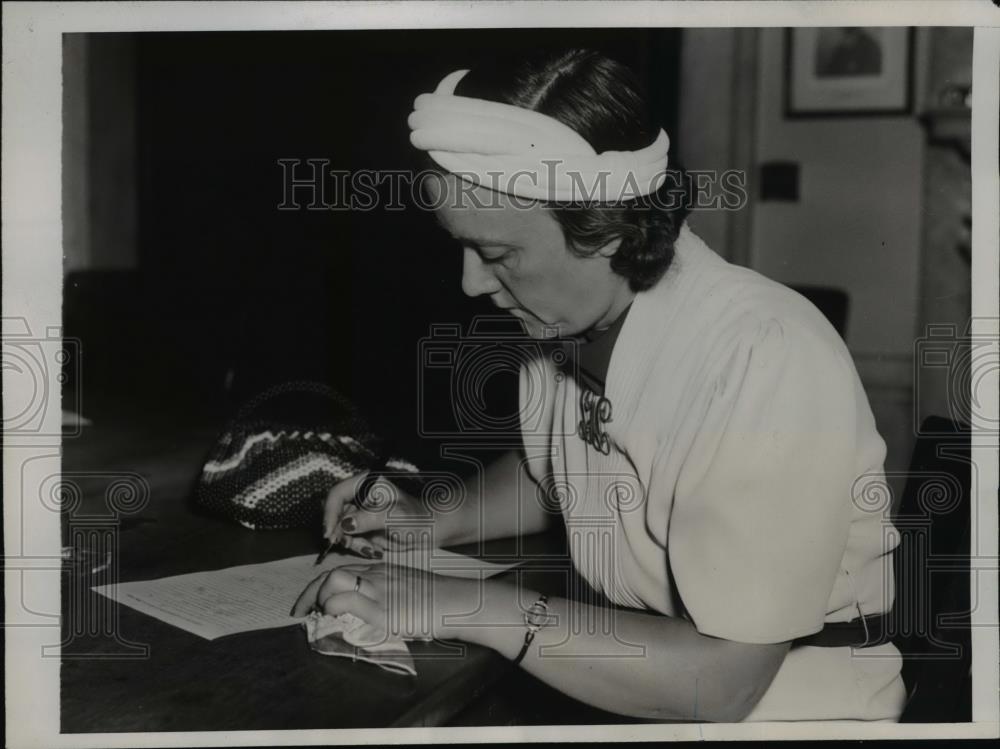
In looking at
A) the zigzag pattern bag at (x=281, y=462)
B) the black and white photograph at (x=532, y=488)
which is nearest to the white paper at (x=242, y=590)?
the black and white photograph at (x=532, y=488)

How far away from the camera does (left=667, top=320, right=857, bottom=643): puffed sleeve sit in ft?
3.20

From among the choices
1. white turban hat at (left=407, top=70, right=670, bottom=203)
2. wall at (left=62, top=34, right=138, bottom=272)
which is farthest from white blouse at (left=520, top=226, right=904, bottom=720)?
wall at (left=62, top=34, right=138, bottom=272)

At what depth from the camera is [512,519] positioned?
133 cm

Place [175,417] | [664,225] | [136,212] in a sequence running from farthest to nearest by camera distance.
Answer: [136,212] < [175,417] < [664,225]

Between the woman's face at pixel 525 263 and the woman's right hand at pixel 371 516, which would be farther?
the woman's right hand at pixel 371 516

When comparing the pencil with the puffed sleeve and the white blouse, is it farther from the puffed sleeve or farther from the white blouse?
the puffed sleeve

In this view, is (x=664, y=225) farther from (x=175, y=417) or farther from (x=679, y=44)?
(x=679, y=44)

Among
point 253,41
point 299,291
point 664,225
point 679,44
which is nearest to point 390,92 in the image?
point 299,291

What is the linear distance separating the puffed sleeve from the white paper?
280 mm

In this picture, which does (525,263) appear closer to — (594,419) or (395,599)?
(594,419)

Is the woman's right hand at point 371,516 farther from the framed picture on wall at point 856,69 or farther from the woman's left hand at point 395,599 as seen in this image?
the framed picture on wall at point 856,69

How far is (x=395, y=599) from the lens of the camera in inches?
37.7

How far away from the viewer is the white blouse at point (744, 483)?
0.98 metres

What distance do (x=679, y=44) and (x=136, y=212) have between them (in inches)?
76.5
